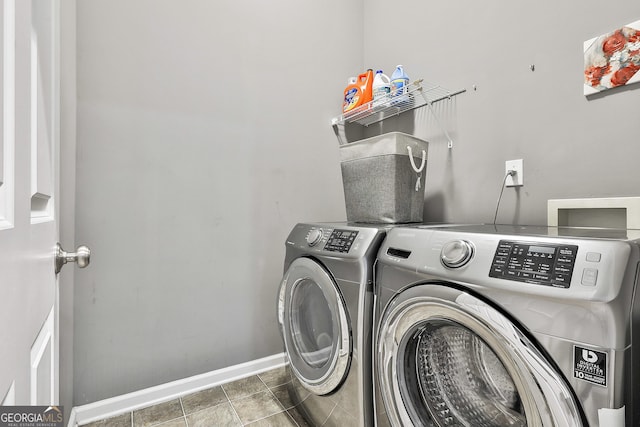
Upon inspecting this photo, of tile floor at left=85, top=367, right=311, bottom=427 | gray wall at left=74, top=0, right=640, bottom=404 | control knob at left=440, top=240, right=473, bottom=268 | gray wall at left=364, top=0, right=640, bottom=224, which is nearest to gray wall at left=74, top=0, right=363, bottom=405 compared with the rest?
gray wall at left=74, top=0, right=640, bottom=404

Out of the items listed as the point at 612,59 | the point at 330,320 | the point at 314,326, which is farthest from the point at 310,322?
the point at 612,59

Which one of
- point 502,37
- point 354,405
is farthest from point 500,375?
point 502,37

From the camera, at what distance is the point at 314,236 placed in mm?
1353

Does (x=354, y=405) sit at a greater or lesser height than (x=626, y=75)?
lesser

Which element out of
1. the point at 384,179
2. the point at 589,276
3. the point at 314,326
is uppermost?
the point at 384,179

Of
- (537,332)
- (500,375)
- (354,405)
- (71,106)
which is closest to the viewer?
(537,332)

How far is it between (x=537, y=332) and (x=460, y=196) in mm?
1088

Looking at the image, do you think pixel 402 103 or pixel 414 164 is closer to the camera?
pixel 414 164

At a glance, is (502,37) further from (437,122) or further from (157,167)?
(157,167)

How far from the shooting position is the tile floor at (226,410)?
1393 millimetres

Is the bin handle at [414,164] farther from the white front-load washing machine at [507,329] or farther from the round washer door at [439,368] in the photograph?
the round washer door at [439,368]

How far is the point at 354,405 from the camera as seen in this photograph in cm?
109

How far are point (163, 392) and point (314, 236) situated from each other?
1116 mm

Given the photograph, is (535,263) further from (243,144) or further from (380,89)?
(243,144)
